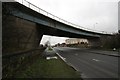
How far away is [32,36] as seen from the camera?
93.4ft

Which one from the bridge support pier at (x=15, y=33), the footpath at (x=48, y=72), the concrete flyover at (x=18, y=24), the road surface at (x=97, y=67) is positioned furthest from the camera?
the bridge support pier at (x=15, y=33)

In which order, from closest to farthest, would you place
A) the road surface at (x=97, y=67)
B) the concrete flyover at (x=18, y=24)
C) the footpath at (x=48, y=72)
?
the footpath at (x=48, y=72)
the road surface at (x=97, y=67)
the concrete flyover at (x=18, y=24)

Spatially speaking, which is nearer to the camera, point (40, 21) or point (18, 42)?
point (18, 42)

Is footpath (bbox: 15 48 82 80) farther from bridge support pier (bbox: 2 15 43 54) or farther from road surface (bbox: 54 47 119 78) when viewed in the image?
bridge support pier (bbox: 2 15 43 54)

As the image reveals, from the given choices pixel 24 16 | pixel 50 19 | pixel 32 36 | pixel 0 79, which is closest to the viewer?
pixel 0 79

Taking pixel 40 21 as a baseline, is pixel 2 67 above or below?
below

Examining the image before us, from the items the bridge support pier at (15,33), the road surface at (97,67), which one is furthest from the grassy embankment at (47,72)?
the bridge support pier at (15,33)

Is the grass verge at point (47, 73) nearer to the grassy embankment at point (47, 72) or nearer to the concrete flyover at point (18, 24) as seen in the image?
the grassy embankment at point (47, 72)

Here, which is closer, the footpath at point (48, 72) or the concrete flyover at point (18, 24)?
the footpath at point (48, 72)

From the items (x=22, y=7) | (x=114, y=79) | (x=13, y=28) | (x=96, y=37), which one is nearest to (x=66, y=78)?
(x=114, y=79)

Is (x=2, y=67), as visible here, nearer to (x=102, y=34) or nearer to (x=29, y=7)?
(x=29, y=7)

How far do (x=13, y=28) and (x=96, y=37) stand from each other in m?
59.6

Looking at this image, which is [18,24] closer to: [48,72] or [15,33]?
[15,33]

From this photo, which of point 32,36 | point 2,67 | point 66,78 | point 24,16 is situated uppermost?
point 24,16
